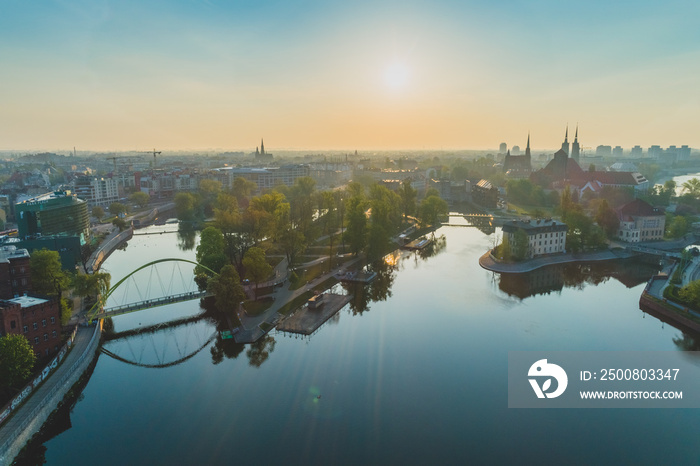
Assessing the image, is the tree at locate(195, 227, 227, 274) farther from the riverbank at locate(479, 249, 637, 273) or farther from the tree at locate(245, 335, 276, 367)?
the riverbank at locate(479, 249, 637, 273)

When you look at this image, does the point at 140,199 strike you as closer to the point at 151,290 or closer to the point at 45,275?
the point at 151,290

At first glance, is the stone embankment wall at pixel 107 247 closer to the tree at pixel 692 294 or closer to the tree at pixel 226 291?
the tree at pixel 226 291

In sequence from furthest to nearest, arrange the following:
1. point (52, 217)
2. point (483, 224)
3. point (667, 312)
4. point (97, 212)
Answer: point (97, 212) < point (483, 224) < point (52, 217) < point (667, 312)

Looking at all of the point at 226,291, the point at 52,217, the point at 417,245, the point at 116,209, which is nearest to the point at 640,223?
the point at 417,245

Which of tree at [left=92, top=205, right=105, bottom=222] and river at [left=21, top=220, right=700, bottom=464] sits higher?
tree at [left=92, top=205, right=105, bottom=222]

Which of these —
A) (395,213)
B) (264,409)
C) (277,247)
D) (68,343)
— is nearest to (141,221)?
(277,247)

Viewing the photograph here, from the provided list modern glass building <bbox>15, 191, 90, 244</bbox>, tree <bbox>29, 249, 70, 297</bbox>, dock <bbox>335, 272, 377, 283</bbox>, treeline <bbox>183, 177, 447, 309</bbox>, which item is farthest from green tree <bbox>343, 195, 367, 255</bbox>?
modern glass building <bbox>15, 191, 90, 244</bbox>
